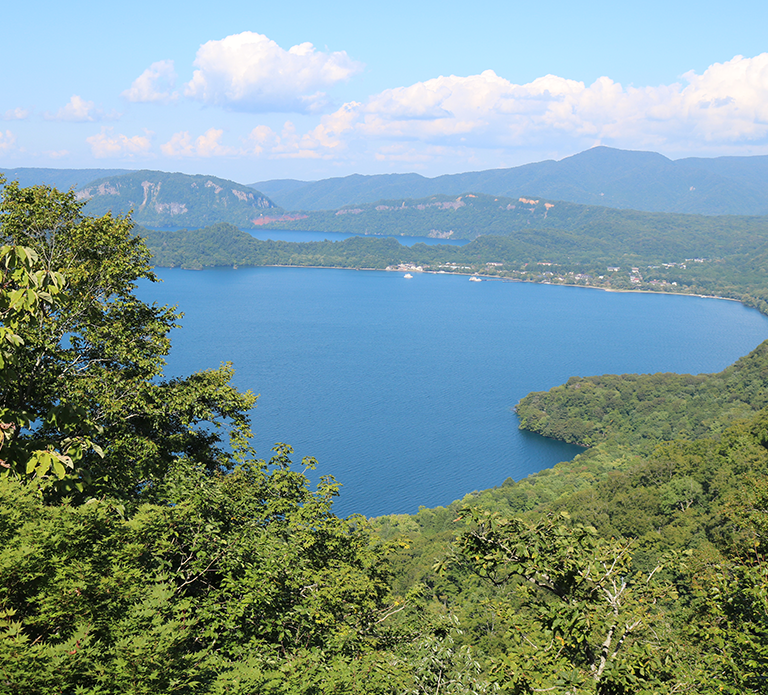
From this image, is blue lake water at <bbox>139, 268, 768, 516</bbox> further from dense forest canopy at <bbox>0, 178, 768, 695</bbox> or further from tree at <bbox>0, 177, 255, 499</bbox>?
dense forest canopy at <bbox>0, 178, 768, 695</bbox>

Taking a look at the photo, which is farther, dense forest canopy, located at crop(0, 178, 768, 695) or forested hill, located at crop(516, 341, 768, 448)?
forested hill, located at crop(516, 341, 768, 448)

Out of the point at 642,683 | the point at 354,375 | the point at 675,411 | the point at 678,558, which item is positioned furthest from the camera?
the point at 354,375

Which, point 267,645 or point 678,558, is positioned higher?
point 678,558

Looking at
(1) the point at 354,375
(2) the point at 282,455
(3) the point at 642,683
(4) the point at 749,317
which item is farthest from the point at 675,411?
(4) the point at 749,317

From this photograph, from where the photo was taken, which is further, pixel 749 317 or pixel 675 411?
pixel 749 317

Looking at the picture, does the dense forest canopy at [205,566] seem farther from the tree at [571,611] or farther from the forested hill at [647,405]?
the forested hill at [647,405]

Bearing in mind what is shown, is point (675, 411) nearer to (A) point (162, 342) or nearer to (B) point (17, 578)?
(A) point (162, 342)

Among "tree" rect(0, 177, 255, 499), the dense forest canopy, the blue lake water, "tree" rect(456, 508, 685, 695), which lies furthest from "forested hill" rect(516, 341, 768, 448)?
"tree" rect(456, 508, 685, 695)
